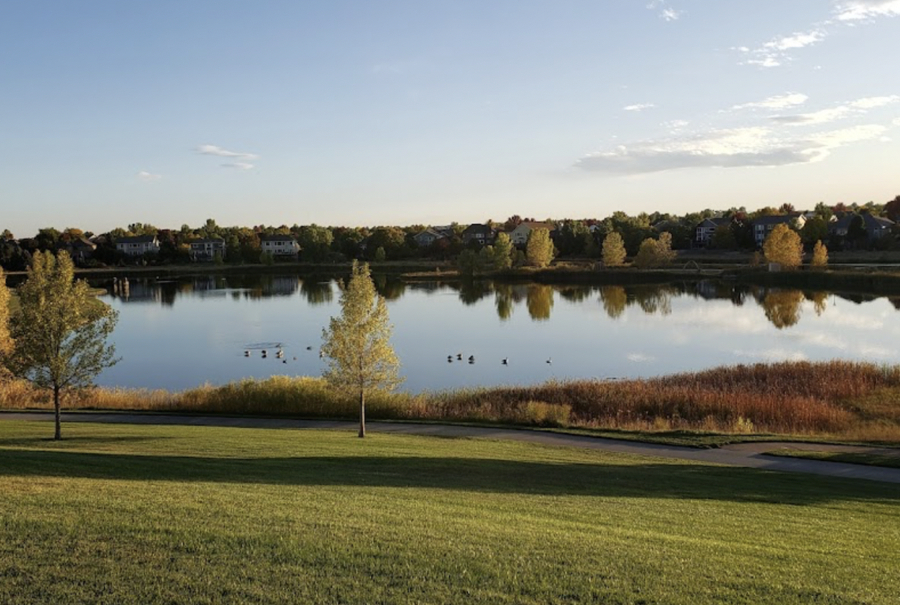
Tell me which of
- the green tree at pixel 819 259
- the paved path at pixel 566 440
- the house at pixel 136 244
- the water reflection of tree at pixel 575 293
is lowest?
the paved path at pixel 566 440

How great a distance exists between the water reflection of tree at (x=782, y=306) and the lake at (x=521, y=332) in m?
0.15

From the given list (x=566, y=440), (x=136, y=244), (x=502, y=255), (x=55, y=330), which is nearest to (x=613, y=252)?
(x=502, y=255)

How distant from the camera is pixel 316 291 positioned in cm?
10338

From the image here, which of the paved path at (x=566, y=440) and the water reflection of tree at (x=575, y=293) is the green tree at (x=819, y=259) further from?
the paved path at (x=566, y=440)

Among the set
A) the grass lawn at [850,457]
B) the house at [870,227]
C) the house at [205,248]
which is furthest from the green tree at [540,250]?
the grass lawn at [850,457]

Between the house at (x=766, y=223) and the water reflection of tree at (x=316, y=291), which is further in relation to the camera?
the house at (x=766, y=223)

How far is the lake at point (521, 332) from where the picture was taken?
45.0m

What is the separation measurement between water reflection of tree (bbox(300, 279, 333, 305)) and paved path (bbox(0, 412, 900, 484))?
59282mm

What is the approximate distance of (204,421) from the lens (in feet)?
91.0

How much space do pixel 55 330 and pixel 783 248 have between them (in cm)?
9172

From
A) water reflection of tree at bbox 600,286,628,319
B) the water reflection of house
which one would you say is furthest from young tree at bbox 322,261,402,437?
the water reflection of house

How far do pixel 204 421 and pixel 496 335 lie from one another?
34062mm

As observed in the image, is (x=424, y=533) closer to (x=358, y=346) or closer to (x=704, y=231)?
(x=358, y=346)

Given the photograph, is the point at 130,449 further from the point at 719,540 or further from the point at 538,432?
the point at 719,540
